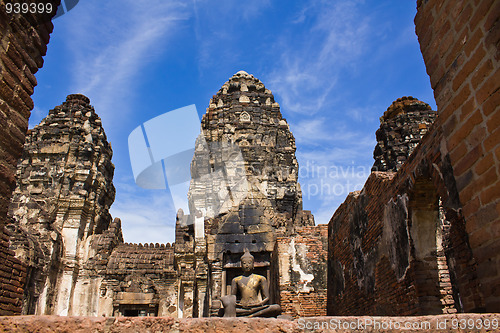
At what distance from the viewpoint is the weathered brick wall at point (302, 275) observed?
31.0ft

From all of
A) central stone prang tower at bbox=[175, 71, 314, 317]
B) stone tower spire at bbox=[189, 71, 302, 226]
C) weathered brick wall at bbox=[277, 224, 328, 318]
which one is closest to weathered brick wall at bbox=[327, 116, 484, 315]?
weathered brick wall at bbox=[277, 224, 328, 318]

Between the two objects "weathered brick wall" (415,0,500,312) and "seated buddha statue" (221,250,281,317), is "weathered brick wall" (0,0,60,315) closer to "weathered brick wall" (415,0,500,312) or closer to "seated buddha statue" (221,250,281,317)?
"seated buddha statue" (221,250,281,317)

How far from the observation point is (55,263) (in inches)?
623

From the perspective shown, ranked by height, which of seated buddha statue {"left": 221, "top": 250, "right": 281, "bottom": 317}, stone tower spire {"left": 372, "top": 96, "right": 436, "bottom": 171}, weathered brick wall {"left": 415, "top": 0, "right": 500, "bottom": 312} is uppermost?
stone tower spire {"left": 372, "top": 96, "right": 436, "bottom": 171}

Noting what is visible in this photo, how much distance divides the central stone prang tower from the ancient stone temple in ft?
0.17

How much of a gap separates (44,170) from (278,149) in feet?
36.7

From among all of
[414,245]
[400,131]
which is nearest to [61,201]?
[400,131]

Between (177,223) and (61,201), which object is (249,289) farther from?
(61,201)

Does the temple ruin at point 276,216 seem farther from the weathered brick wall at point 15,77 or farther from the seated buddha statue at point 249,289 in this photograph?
the seated buddha statue at point 249,289

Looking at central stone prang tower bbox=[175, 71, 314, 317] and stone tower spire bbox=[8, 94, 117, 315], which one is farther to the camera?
stone tower spire bbox=[8, 94, 117, 315]

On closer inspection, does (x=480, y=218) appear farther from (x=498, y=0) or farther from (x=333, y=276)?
(x=333, y=276)

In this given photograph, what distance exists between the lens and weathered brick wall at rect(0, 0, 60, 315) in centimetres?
369

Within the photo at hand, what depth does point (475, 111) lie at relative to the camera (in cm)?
321

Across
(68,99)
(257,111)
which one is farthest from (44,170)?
(257,111)
